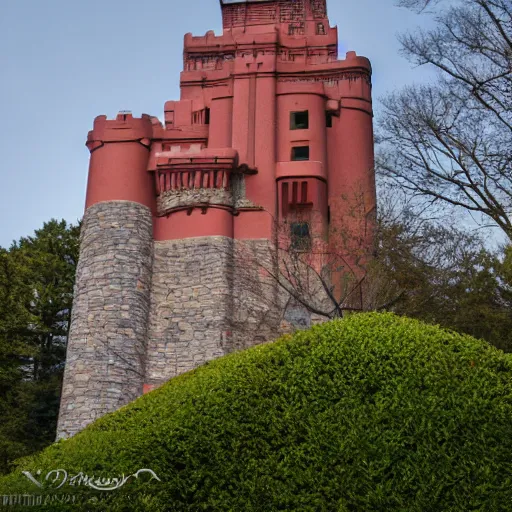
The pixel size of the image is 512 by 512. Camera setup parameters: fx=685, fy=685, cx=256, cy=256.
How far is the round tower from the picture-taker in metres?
14.0

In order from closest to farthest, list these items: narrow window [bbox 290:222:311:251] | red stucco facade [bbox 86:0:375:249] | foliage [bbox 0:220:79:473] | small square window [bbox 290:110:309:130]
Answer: narrow window [bbox 290:222:311:251] < red stucco facade [bbox 86:0:375:249] < small square window [bbox 290:110:309:130] < foliage [bbox 0:220:79:473]

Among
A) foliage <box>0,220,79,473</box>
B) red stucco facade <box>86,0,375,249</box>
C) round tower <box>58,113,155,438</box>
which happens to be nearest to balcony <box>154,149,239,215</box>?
red stucco facade <box>86,0,375,249</box>

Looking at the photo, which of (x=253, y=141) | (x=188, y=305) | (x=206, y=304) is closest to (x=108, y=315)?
(x=188, y=305)

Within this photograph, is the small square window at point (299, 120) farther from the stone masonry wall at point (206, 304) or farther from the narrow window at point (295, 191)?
the stone masonry wall at point (206, 304)

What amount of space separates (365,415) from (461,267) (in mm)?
10043

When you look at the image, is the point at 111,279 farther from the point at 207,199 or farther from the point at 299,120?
the point at 299,120

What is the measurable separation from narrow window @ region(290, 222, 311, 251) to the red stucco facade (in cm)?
33

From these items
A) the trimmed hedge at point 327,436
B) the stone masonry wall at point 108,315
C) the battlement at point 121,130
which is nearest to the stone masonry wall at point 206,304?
the stone masonry wall at point 108,315

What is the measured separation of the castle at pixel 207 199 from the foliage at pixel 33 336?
11.4 ft

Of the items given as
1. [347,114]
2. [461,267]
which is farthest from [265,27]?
[461,267]

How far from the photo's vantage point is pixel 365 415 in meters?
5.63

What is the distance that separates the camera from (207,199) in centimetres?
1568

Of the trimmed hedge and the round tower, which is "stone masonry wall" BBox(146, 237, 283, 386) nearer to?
the round tower

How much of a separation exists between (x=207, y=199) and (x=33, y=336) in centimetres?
751
